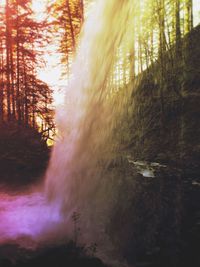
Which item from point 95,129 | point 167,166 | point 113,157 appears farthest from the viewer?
point 113,157

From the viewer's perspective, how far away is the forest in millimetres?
6863

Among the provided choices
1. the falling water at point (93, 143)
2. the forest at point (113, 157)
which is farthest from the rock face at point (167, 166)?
the falling water at point (93, 143)

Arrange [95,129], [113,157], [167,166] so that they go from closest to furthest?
1. [167,166]
2. [95,129]
3. [113,157]

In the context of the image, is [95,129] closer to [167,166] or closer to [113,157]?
[113,157]

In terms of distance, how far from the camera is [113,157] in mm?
11992

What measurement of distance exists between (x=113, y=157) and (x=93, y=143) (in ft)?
4.31

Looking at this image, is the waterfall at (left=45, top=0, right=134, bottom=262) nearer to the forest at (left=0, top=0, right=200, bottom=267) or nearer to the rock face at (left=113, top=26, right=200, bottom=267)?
the forest at (left=0, top=0, right=200, bottom=267)

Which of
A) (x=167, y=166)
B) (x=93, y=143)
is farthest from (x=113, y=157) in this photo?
(x=167, y=166)

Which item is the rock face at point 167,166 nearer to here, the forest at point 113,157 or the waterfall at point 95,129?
the forest at point 113,157

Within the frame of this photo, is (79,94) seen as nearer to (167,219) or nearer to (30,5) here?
(167,219)

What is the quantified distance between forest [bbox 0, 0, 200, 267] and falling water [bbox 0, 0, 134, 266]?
4 cm

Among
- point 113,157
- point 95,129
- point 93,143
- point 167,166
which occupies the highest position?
point 95,129

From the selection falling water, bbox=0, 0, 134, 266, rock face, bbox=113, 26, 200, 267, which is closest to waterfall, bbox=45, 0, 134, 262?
falling water, bbox=0, 0, 134, 266

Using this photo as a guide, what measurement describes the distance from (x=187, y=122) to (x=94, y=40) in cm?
490
